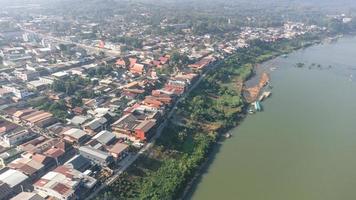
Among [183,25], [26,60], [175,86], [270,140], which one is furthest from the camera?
[183,25]

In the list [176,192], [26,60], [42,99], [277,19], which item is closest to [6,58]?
[26,60]

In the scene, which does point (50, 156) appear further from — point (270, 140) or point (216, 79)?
point (216, 79)

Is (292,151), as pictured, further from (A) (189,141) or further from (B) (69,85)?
(B) (69,85)

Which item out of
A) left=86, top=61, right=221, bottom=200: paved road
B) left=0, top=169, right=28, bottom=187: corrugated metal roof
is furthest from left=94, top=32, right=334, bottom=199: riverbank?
left=0, top=169, right=28, bottom=187: corrugated metal roof

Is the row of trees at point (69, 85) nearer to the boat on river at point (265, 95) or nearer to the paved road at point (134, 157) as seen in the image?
the paved road at point (134, 157)

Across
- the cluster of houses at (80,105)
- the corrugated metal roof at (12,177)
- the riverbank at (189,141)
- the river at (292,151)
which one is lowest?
the river at (292,151)

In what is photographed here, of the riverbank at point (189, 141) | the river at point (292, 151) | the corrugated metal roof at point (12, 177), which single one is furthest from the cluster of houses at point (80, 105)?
the river at point (292, 151)
